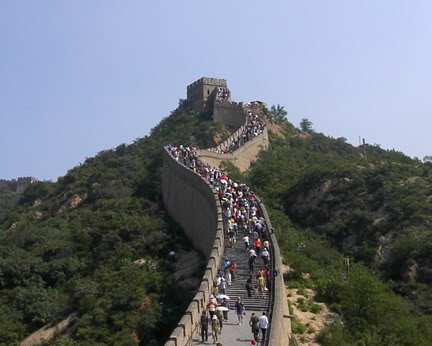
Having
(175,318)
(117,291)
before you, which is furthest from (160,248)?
(175,318)

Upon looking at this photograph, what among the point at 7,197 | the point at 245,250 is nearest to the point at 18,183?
the point at 7,197

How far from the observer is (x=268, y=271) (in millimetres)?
18500

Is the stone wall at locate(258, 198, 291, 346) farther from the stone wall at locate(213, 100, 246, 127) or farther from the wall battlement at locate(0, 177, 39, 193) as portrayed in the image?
the wall battlement at locate(0, 177, 39, 193)

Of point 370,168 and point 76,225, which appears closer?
point 76,225

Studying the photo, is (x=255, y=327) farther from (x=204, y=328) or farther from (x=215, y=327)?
(x=204, y=328)

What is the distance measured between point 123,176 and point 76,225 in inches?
432

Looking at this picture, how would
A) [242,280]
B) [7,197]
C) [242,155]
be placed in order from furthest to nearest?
1. [7,197]
2. [242,155]
3. [242,280]

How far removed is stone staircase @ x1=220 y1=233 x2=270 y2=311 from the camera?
16731 millimetres

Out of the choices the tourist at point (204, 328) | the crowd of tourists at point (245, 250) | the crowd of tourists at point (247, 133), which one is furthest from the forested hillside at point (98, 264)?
the tourist at point (204, 328)

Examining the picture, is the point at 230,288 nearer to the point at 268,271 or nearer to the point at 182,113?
the point at 268,271

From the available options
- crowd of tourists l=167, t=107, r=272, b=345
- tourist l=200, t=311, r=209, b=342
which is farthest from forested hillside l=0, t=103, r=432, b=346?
tourist l=200, t=311, r=209, b=342

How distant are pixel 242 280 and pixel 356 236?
17.4 meters

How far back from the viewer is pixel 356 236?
34.7 m

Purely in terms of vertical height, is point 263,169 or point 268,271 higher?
point 263,169
